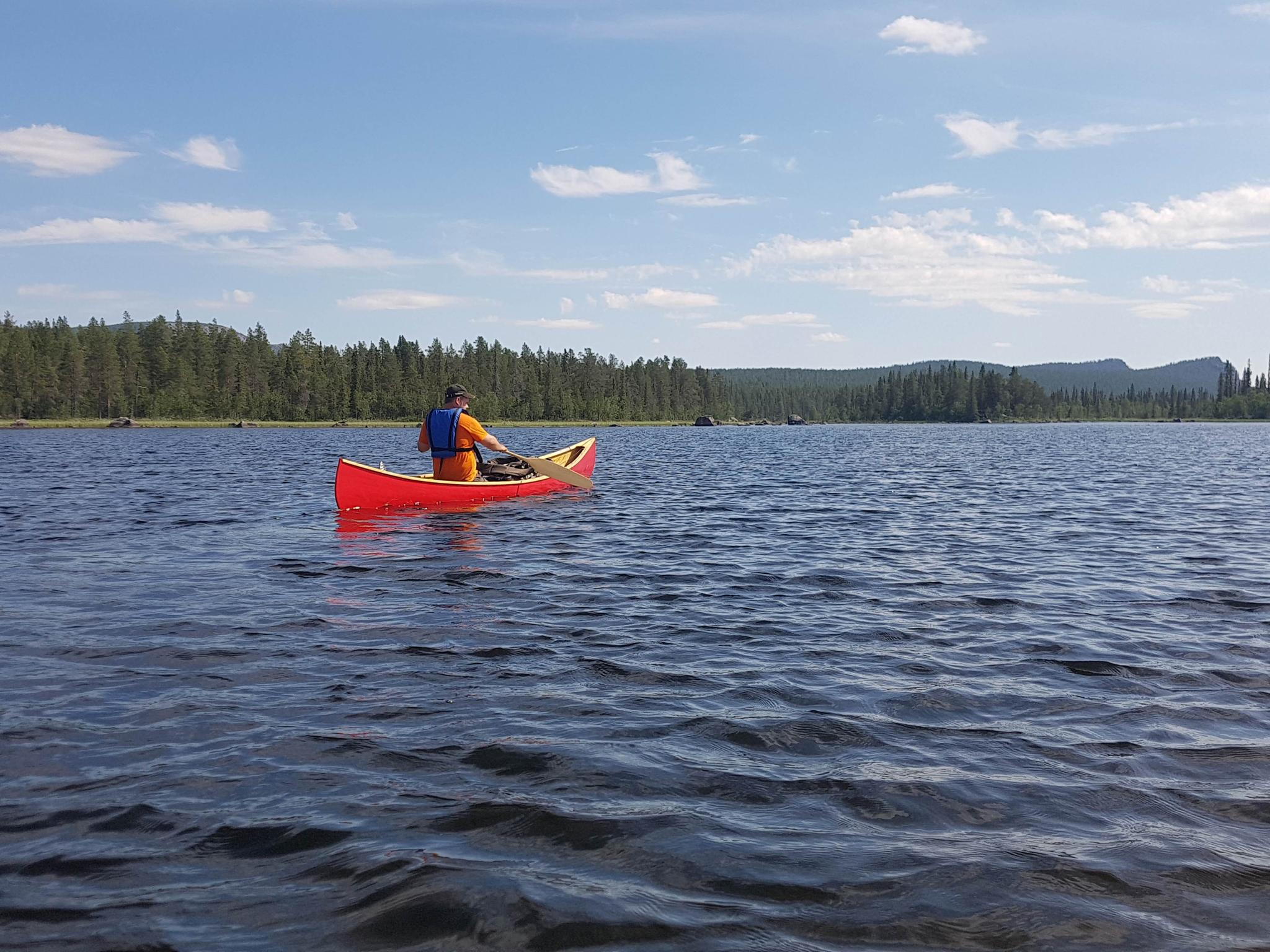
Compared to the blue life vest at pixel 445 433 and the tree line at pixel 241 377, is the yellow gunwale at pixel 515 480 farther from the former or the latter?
the tree line at pixel 241 377

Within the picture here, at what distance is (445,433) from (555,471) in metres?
4.76

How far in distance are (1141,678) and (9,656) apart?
32.9ft

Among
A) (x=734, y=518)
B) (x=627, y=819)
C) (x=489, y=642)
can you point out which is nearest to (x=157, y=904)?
(x=627, y=819)

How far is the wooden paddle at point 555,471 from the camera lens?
78.9ft

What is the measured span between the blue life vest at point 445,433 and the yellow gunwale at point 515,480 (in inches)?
24.0

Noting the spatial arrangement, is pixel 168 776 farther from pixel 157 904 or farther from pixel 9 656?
pixel 9 656

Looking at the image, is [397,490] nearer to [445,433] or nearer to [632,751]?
[445,433]

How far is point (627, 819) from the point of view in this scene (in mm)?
5156

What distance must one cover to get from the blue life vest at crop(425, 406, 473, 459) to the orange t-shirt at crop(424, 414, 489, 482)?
5cm

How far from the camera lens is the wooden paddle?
24.0 metres

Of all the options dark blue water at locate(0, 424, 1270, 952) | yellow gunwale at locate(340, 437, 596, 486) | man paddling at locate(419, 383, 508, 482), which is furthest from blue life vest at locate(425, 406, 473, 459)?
dark blue water at locate(0, 424, 1270, 952)

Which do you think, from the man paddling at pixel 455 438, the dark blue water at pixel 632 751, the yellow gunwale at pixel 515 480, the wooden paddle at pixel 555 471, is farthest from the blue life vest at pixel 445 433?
the dark blue water at pixel 632 751

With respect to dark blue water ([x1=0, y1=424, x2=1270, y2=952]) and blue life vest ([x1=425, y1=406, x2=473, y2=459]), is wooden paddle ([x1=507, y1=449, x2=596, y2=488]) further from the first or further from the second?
dark blue water ([x1=0, y1=424, x2=1270, y2=952])

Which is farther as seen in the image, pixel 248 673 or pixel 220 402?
pixel 220 402
